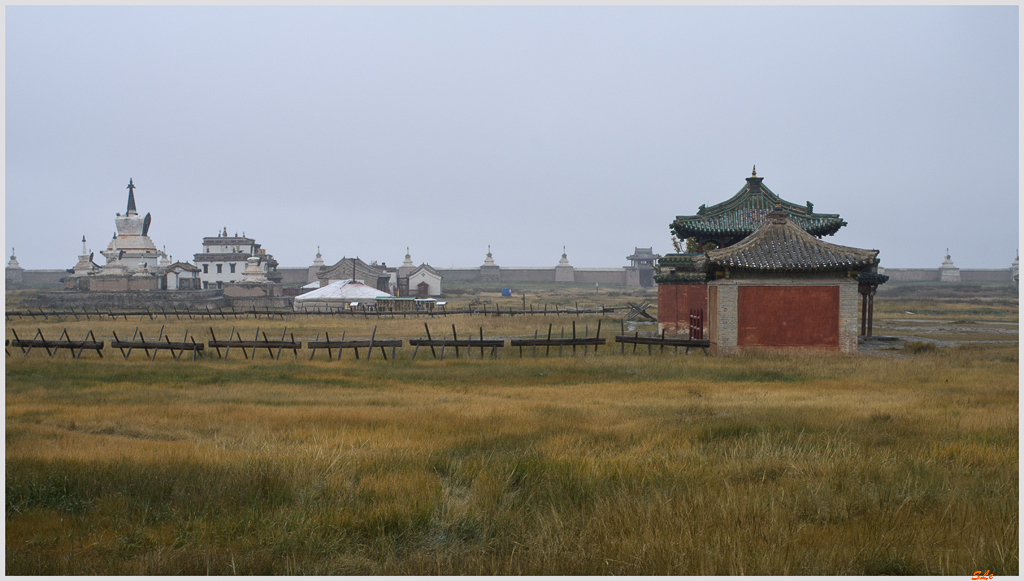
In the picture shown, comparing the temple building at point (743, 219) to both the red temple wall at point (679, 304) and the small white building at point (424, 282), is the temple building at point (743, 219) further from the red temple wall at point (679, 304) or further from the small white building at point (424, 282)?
the small white building at point (424, 282)

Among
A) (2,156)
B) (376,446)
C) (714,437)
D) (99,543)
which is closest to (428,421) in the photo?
(376,446)

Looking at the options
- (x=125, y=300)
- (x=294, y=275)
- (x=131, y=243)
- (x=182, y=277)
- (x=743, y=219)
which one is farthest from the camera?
(x=294, y=275)

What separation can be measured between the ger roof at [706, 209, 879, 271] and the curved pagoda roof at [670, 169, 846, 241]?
627 centimetres

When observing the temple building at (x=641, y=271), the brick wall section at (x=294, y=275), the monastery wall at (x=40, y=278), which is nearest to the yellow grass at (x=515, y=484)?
the brick wall section at (x=294, y=275)

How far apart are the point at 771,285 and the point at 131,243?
218 ft

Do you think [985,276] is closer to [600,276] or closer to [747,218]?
[600,276]

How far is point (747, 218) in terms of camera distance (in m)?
31.9

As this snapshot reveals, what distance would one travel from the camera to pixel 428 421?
11.8m

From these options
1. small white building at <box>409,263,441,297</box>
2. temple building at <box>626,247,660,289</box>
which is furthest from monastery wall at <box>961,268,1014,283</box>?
small white building at <box>409,263,441,297</box>

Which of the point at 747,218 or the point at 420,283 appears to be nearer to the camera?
the point at 747,218

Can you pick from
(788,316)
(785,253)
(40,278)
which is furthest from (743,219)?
(40,278)

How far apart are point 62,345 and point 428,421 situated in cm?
1825

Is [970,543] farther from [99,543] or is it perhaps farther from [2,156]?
[2,156]

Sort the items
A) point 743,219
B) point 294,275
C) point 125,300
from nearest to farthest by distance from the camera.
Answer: point 743,219, point 125,300, point 294,275
